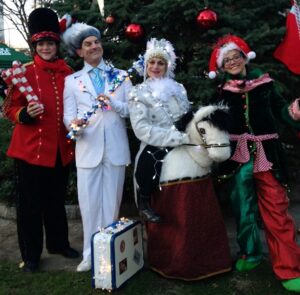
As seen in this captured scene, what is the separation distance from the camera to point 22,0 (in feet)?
36.0

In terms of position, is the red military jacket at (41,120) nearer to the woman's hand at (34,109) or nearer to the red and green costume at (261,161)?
the woman's hand at (34,109)

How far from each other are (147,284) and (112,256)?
17.4 inches

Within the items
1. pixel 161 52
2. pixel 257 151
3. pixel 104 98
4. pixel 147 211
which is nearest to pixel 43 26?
pixel 104 98

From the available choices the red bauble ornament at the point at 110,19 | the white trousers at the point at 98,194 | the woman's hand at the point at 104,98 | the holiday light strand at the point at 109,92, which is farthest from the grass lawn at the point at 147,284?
the red bauble ornament at the point at 110,19

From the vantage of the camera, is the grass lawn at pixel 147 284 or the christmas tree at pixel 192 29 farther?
the christmas tree at pixel 192 29

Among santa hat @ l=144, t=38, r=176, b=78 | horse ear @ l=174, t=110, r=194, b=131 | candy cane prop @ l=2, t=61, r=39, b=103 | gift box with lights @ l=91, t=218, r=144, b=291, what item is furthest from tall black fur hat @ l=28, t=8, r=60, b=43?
gift box with lights @ l=91, t=218, r=144, b=291

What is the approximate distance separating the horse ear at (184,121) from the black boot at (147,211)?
64 cm

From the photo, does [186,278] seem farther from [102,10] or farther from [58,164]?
[102,10]

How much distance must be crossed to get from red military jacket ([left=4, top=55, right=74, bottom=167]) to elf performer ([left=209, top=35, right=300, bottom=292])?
4.57ft

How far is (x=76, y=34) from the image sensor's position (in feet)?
12.3

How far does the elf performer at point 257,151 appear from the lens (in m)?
3.62

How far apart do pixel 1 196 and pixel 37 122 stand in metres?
2.70

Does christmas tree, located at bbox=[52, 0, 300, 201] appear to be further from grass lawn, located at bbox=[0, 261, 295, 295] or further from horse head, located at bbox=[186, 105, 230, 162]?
grass lawn, located at bbox=[0, 261, 295, 295]

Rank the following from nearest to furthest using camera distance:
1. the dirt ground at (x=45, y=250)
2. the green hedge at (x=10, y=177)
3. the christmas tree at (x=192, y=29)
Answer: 1. the dirt ground at (x=45, y=250)
2. the christmas tree at (x=192, y=29)
3. the green hedge at (x=10, y=177)
